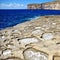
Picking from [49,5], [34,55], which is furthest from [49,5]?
[34,55]

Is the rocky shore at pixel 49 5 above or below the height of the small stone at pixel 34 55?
below

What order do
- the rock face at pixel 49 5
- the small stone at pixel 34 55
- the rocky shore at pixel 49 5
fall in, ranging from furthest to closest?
the rocky shore at pixel 49 5
the rock face at pixel 49 5
the small stone at pixel 34 55

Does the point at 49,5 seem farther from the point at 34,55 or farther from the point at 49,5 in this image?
the point at 34,55

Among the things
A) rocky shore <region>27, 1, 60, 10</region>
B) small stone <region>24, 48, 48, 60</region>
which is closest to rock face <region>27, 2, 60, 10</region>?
rocky shore <region>27, 1, 60, 10</region>

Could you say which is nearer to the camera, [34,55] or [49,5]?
[34,55]

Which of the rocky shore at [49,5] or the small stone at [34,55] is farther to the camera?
the rocky shore at [49,5]

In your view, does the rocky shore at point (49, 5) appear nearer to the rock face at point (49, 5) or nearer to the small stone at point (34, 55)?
the rock face at point (49, 5)

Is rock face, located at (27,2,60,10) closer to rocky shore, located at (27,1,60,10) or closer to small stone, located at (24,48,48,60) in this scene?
rocky shore, located at (27,1,60,10)

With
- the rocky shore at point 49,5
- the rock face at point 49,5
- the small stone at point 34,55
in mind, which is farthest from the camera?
the rocky shore at point 49,5

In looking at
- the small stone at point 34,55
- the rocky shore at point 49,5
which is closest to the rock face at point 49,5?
the rocky shore at point 49,5

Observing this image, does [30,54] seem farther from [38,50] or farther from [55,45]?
[55,45]

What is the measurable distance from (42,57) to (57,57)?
21 centimetres

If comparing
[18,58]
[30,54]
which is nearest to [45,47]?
[30,54]

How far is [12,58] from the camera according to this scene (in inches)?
99.3
